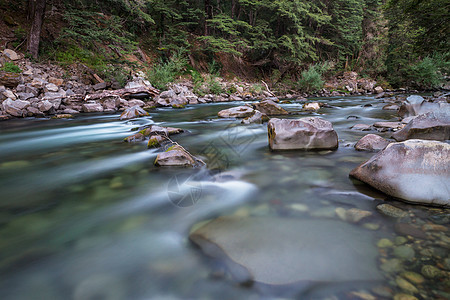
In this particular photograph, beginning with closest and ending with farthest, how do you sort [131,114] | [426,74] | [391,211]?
[391,211]
[131,114]
[426,74]

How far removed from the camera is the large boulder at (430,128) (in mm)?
2939

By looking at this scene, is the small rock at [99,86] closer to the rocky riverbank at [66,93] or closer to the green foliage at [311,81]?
the rocky riverbank at [66,93]

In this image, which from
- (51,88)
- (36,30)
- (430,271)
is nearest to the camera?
(430,271)

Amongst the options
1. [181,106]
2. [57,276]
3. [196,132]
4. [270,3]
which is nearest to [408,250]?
[57,276]

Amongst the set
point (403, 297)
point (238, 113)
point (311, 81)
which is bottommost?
point (403, 297)

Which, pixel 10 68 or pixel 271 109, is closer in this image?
pixel 271 109

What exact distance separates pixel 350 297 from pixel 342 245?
1.14 ft

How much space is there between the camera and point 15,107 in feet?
22.5

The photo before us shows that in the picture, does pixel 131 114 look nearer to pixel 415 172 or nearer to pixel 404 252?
pixel 415 172

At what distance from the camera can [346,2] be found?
21719 mm

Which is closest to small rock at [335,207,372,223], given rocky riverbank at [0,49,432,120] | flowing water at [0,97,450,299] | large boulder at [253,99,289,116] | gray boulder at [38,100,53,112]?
flowing water at [0,97,450,299]

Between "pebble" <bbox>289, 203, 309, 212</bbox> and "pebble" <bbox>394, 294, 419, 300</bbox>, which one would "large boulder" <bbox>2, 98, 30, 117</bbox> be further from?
"pebble" <bbox>394, 294, 419, 300</bbox>

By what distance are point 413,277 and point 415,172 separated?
2.91 feet

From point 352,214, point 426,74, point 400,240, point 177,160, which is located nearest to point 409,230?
point 400,240
